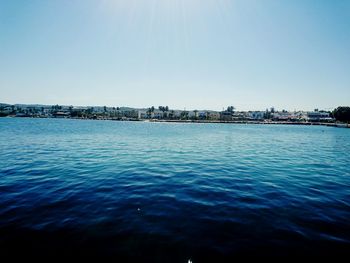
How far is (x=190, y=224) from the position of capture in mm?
7980

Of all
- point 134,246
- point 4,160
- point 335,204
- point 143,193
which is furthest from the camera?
point 4,160

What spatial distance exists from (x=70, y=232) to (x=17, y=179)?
936 centimetres

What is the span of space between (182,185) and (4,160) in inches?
713

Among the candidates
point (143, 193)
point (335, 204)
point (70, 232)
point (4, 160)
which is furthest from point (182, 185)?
point (4, 160)

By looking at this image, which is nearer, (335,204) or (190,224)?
(190,224)

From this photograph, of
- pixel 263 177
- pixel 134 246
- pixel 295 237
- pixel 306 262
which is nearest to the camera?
pixel 306 262

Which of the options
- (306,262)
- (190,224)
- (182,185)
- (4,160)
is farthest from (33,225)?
(4,160)

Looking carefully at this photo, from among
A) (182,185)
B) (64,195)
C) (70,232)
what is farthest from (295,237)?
(64,195)

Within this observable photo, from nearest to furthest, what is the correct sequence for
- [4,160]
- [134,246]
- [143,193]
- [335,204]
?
[134,246], [335,204], [143,193], [4,160]

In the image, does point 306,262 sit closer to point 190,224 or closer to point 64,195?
point 190,224

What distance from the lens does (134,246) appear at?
655 cm

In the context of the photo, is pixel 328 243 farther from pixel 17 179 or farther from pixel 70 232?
pixel 17 179

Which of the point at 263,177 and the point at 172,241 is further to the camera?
the point at 263,177

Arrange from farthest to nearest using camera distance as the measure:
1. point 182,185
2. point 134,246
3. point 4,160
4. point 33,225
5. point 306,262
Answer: point 4,160 → point 182,185 → point 33,225 → point 134,246 → point 306,262
